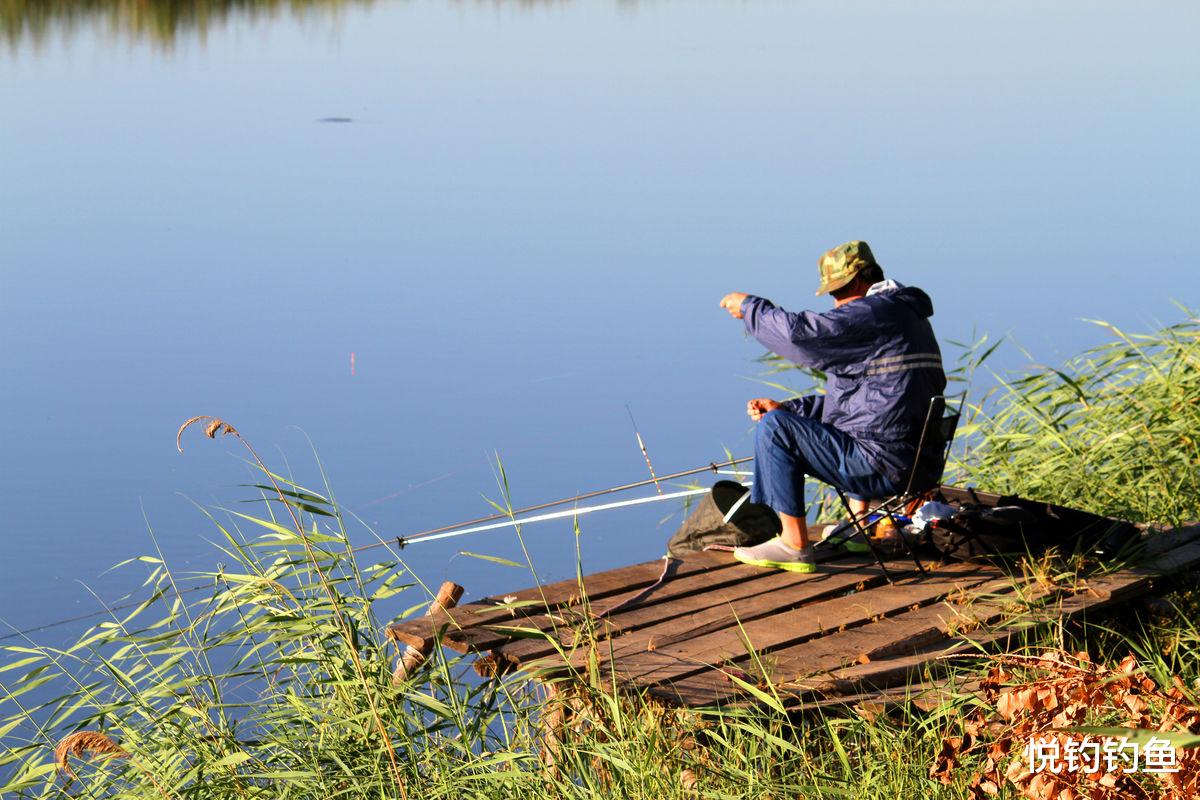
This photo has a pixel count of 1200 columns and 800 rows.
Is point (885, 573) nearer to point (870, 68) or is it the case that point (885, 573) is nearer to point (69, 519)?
point (69, 519)

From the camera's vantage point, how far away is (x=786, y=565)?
17.2ft

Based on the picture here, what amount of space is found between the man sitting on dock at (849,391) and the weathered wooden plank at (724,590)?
0.27 feet

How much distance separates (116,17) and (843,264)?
19.9 m

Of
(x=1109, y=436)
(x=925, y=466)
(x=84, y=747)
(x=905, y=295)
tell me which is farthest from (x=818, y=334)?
(x=84, y=747)

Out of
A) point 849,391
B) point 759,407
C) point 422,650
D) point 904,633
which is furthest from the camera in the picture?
point 759,407

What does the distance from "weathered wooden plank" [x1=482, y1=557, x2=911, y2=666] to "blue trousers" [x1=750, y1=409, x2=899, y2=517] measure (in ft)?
0.76

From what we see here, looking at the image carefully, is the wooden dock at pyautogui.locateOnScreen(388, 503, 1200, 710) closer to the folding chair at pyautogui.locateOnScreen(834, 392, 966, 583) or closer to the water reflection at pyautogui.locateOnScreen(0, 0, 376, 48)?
the folding chair at pyautogui.locateOnScreen(834, 392, 966, 583)

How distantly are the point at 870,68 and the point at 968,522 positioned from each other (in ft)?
54.9

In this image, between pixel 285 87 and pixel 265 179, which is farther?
pixel 285 87

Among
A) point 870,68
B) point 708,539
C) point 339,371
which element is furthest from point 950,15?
point 708,539

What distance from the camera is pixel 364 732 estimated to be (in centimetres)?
366

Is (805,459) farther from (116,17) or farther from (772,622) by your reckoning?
(116,17)

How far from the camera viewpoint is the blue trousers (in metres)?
5.21

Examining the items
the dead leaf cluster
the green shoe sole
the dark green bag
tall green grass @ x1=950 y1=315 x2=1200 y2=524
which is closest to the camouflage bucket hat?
the dark green bag
